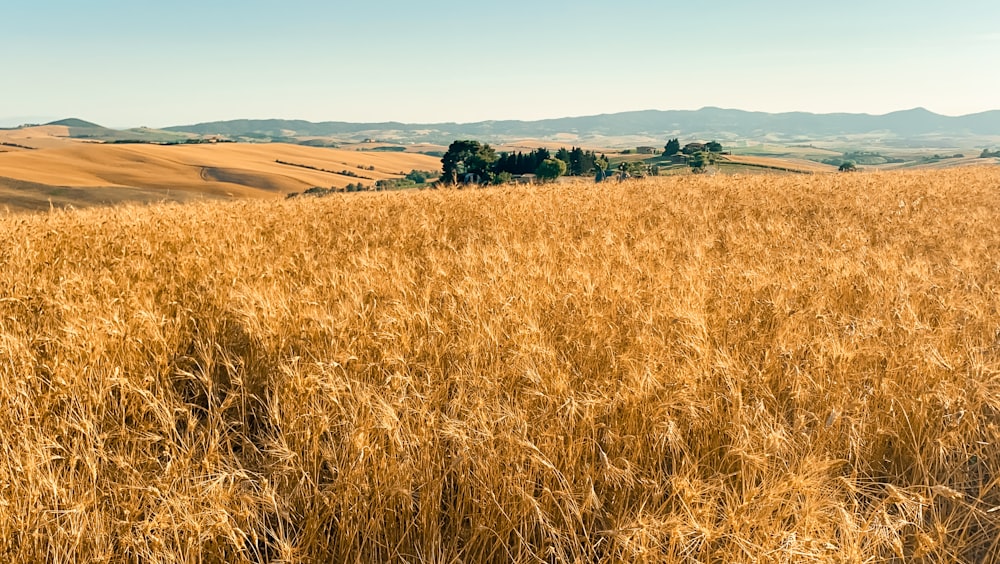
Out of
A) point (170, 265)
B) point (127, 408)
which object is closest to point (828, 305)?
point (127, 408)

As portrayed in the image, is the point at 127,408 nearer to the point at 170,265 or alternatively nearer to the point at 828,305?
the point at 170,265

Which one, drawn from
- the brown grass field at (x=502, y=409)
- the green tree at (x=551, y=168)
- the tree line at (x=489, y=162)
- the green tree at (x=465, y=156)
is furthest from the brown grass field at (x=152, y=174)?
the brown grass field at (x=502, y=409)

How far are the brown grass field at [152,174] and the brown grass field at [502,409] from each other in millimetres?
42726

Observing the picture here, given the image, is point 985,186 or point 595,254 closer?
point 595,254

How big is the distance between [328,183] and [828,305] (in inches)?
2863

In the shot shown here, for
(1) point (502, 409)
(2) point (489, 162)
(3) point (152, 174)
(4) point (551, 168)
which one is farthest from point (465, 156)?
(1) point (502, 409)

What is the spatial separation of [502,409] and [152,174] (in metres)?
76.7

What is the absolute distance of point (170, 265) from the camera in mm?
4980

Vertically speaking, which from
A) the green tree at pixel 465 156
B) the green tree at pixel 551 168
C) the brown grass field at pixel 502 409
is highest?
the green tree at pixel 465 156

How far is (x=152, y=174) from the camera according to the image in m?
65.0

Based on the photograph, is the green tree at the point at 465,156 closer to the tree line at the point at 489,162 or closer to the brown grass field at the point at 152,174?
the tree line at the point at 489,162

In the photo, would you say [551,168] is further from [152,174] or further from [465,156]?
[152,174]

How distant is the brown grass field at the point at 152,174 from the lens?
48.8 meters

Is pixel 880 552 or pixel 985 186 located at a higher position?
pixel 985 186
